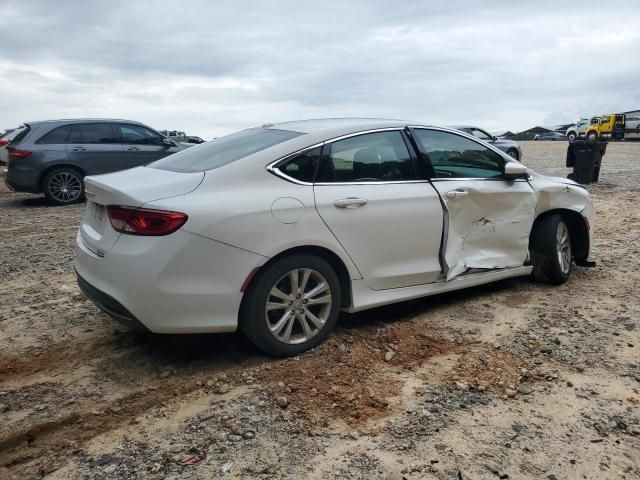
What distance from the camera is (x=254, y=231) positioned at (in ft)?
11.7

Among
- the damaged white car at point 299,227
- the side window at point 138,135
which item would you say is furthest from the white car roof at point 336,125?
the side window at point 138,135

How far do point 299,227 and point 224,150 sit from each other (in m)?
0.92

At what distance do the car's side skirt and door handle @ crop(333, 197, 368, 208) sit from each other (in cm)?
52

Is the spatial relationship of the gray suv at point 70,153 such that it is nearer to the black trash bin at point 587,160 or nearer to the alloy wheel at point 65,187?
the alloy wheel at point 65,187

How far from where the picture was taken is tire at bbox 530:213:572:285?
5.32 metres

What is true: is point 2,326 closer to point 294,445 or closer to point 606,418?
point 294,445

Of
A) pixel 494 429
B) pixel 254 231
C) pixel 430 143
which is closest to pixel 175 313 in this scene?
pixel 254 231

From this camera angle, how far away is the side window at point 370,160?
4.11 metres

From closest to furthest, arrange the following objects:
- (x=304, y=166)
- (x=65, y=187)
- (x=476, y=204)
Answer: (x=304, y=166) → (x=476, y=204) → (x=65, y=187)

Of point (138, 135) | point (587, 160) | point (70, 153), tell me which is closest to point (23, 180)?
point (70, 153)

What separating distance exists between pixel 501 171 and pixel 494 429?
8.58 feet

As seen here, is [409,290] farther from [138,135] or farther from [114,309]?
[138,135]

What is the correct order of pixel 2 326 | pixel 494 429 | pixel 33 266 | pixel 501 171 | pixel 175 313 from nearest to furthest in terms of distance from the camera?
1. pixel 494 429
2. pixel 175 313
3. pixel 2 326
4. pixel 501 171
5. pixel 33 266

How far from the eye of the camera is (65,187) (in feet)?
38.4
